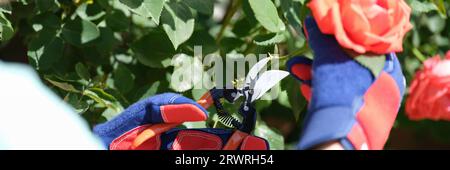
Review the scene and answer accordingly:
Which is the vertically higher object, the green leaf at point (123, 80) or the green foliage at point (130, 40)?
Answer: the green foliage at point (130, 40)

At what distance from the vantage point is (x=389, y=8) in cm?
72

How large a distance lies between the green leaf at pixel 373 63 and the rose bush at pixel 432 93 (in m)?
0.21

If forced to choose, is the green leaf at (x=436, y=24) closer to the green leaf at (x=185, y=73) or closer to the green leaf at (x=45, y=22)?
the green leaf at (x=185, y=73)

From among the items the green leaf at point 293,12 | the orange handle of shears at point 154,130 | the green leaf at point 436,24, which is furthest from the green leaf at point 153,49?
the green leaf at point 436,24

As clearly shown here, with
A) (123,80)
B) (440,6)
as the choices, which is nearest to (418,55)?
(440,6)

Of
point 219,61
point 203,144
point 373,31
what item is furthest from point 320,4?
point 219,61

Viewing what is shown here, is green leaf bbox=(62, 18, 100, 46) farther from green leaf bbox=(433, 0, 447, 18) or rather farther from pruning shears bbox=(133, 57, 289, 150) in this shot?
green leaf bbox=(433, 0, 447, 18)

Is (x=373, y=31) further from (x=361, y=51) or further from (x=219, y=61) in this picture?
(x=219, y=61)

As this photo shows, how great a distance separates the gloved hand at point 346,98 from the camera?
0.64 meters

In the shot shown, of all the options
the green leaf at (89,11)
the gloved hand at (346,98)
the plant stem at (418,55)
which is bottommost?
the plant stem at (418,55)

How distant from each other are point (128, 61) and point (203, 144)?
0.52m

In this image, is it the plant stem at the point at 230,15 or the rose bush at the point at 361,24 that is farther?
the plant stem at the point at 230,15

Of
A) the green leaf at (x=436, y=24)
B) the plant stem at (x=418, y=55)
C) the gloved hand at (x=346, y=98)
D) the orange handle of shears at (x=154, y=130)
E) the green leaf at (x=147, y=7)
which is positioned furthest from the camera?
the green leaf at (x=436, y=24)

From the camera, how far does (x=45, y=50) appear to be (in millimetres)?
1161
